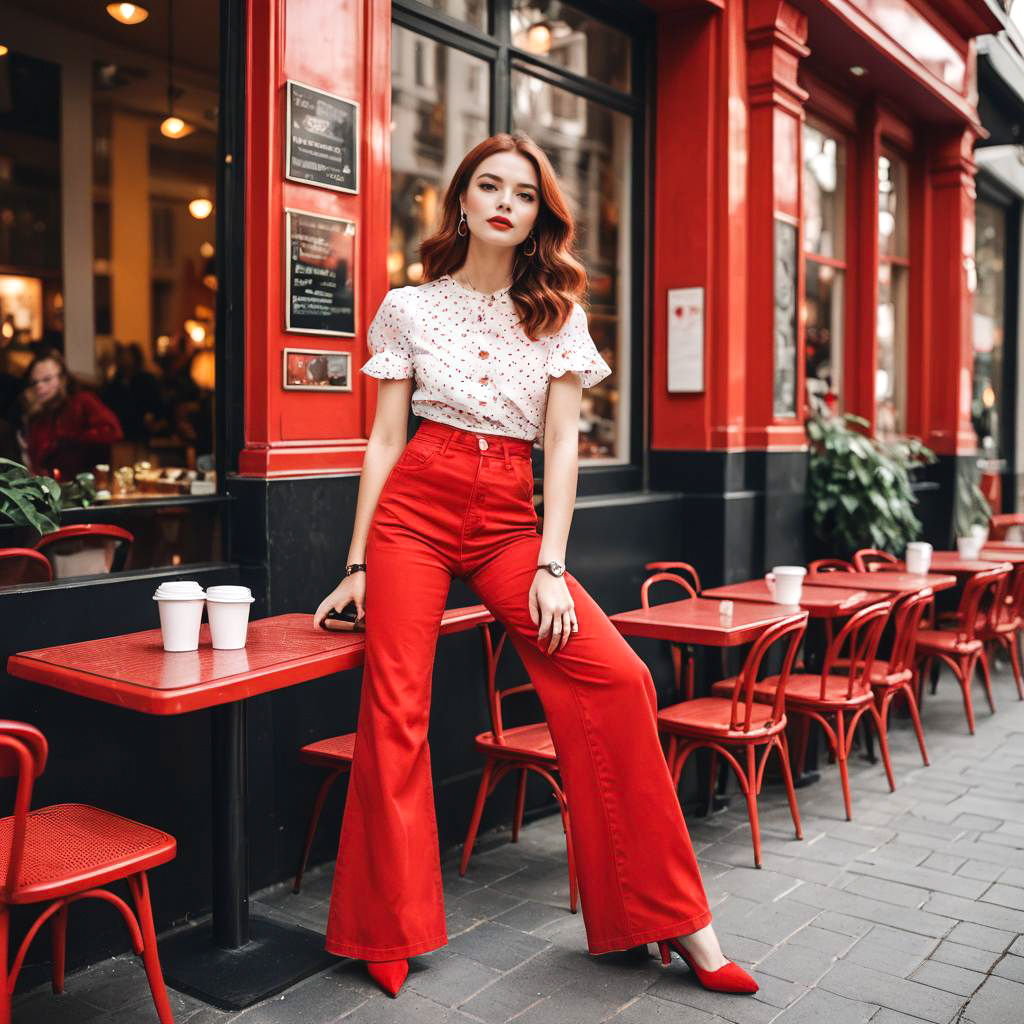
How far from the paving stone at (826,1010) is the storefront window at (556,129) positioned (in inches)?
135

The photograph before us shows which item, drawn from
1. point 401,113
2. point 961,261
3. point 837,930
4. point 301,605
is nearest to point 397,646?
point 301,605

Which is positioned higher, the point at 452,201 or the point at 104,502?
the point at 452,201

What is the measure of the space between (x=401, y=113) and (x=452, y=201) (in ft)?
8.29

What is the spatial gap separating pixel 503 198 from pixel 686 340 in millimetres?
3043

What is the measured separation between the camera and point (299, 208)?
13.1ft

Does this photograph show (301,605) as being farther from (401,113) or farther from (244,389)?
(401,113)

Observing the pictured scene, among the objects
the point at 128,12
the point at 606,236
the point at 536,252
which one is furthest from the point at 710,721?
the point at 128,12

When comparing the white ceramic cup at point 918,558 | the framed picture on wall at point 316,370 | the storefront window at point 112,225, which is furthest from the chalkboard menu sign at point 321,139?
the white ceramic cup at point 918,558

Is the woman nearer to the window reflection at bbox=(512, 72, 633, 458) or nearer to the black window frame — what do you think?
the black window frame

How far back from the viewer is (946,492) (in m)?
9.08

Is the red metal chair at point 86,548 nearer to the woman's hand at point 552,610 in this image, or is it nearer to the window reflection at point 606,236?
the woman's hand at point 552,610

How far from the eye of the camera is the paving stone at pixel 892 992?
3.10 metres

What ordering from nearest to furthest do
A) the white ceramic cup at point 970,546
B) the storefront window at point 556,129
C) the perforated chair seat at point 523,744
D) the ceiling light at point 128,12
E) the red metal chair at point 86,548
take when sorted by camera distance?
the red metal chair at point 86,548 < the perforated chair seat at point 523,744 < the storefront window at point 556,129 < the white ceramic cup at point 970,546 < the ceiling light at point 128,12

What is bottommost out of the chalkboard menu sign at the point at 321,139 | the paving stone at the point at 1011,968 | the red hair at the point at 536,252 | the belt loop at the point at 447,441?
the paving stone at the point at 1011,968
